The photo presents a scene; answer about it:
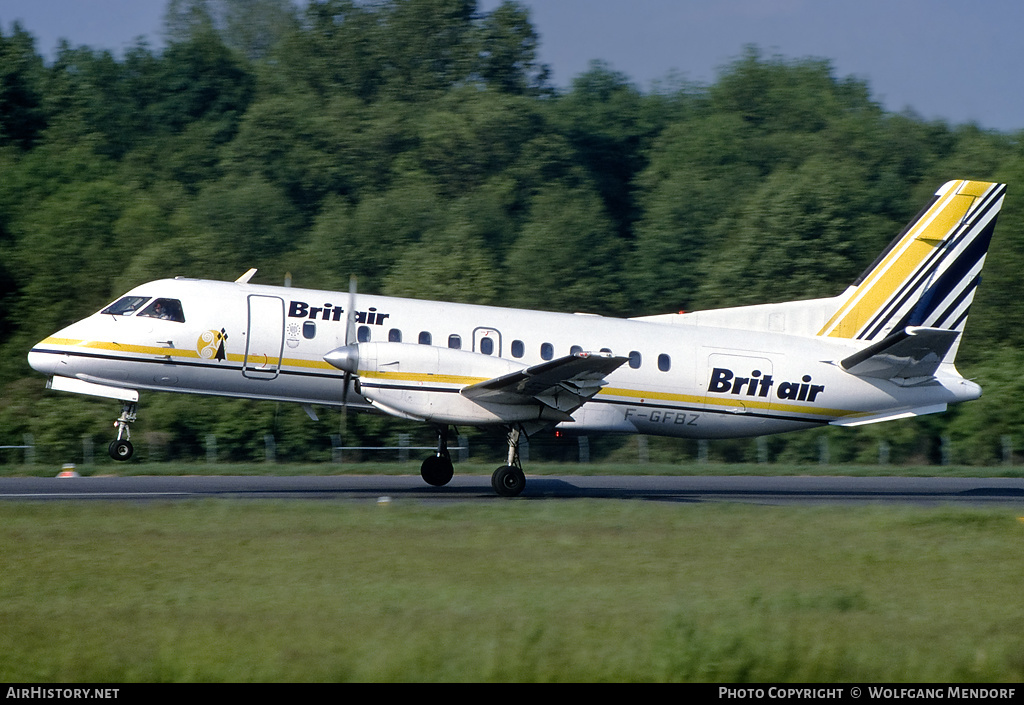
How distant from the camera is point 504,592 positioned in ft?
30.4

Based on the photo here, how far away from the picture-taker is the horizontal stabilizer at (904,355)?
16312mm

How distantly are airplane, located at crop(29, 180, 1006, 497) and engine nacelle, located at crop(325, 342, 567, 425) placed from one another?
0.02 meters

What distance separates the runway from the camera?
53.6 feet

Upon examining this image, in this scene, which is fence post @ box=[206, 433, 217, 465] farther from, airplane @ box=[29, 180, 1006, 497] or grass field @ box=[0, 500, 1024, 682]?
grass field @ box=[0, 500, 1024, 682]

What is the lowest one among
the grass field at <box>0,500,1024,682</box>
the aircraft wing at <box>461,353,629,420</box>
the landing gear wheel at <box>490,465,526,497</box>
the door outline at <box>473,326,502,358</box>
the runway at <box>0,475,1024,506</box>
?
the grass field at <box>0,500,1024,682</box>

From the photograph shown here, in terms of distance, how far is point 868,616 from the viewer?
844cm

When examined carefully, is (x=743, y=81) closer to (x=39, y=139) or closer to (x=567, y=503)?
(x=39, y=139)

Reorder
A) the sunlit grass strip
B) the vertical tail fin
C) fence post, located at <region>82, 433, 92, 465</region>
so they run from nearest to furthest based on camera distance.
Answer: the vertical tail fin → the sunlit grass strip → fence post, located at <region>82, 433, 92, 465</region>

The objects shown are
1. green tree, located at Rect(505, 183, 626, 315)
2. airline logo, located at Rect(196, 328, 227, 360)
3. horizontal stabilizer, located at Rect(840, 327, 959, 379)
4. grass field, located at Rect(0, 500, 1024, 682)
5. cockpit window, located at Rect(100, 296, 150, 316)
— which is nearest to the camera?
grass field, located at Rect(0, 500, 1024, 682)

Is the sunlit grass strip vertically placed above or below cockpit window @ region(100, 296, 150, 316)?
below

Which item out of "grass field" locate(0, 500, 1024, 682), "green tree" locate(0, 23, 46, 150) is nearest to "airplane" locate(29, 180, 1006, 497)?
"grass field" locate(0, 500, 1024, 682)

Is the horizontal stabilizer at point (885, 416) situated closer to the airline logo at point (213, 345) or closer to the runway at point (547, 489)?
the runway at point (547, 489)

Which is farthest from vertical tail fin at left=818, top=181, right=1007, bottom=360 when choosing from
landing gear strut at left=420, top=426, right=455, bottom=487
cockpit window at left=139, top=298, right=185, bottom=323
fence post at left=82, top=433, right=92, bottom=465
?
fence post at left=82, top=433, right=92, bottom=465

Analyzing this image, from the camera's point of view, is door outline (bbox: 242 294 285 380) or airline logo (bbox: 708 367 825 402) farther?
airline logo (bbox: 708 367 825 402)
